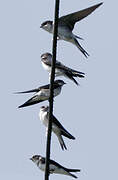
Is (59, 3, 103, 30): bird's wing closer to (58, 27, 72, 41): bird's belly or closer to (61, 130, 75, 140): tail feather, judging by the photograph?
(58, 27, 72, 41): bird's belly

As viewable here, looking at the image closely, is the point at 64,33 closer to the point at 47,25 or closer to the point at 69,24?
the point at 69,24

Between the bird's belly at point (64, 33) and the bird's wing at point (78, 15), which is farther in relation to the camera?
the bird's belly at point (64, 33)

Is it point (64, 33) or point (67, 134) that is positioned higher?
point (64, 33)

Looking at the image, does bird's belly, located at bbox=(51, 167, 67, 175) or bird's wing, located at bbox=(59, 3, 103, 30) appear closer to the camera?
bird's wing, located at bbox=(59, 3, 103, 30)

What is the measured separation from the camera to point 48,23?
7.46 metres

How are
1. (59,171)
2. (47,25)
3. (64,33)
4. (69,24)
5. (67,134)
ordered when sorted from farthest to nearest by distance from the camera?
1. (47,25)
2. (59,171)
3. (64,33)
4. (69,24)
5. (67,134)

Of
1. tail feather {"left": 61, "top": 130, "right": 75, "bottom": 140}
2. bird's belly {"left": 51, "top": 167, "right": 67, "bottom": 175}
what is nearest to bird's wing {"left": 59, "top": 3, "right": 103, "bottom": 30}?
tail feather {"left": 61, "top": 130, "right": 75, "bottom": 140}

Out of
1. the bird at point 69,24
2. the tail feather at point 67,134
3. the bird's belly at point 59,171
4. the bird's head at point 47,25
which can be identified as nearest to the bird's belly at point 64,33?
the bird at point 69,24

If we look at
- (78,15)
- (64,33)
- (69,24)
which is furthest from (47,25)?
(78,15)

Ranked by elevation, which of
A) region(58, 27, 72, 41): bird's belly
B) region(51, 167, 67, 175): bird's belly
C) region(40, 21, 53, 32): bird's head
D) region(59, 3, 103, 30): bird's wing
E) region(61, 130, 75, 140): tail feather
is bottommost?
region(51, 167, 67, 175): bird's belly

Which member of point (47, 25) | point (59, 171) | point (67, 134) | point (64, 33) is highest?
point (47, 25)

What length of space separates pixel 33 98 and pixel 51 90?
152 cm

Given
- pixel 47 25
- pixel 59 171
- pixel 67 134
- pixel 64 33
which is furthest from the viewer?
pixel 47 25

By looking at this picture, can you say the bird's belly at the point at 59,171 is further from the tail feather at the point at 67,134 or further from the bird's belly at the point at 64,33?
the tail feather at the point at 67,134
